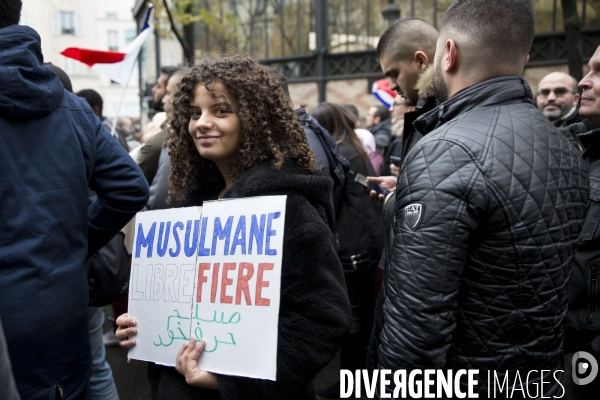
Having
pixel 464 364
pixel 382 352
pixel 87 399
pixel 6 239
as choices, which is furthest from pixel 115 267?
pixel 464 364

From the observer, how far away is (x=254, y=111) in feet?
6.91

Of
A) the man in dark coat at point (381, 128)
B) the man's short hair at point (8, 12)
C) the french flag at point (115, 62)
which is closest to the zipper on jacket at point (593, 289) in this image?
the man's short hair at point (8, 12)

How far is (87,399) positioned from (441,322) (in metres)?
1.45

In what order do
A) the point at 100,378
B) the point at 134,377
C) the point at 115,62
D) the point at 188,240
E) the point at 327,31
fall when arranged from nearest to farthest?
the point at 188,240, the point at 100,378, the point at 134,377, the point at 115,62, the point at 327,31

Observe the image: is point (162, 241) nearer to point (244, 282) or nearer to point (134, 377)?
point (244, 282)

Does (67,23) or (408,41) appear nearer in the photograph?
(408,41)

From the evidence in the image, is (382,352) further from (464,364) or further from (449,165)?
(449,165)

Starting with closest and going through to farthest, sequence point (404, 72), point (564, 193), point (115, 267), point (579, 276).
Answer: point (564, 193) → point (579, 276) → point (115, 267) → point (404, 72)

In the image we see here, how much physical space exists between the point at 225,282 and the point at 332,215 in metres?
0.51

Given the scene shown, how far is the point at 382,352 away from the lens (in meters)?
1.65

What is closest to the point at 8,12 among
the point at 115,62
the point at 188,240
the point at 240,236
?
the point at 188,240

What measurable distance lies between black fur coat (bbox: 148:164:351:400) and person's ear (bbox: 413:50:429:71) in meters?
1.68

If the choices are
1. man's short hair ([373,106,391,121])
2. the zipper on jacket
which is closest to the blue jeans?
the zipper on jacket

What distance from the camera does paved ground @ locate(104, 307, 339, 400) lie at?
432 centimetres
